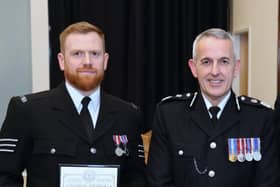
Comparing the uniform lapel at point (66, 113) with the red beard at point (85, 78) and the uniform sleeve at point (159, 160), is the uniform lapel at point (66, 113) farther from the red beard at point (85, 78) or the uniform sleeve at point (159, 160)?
the uniform sleeve at point (159, 160)

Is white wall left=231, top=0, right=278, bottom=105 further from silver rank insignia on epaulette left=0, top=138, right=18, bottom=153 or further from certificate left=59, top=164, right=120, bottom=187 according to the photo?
silver rank insignia on epaulette left=0, top=138, right=18, bottom=153

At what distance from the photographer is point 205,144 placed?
177cm

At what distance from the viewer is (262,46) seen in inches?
144

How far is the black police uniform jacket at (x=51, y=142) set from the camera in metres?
1.76

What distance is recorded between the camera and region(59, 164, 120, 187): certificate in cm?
170

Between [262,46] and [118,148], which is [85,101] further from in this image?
[262,46]

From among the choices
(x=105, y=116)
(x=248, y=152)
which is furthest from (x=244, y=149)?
(x=105, y=116)

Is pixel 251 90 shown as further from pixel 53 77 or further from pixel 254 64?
pixel 53 77

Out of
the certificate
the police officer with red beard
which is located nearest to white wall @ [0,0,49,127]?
the police officer with red beard

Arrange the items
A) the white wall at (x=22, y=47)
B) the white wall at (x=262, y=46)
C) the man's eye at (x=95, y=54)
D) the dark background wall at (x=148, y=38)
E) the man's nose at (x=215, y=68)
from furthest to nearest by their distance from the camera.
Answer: the dark background wall at (x=148, y=38), the white wall at (x=22, y=47), the white wall at (x=262, y=46), the man's eye at (x=95, y=54), the man's nose at (x=215, y=68)

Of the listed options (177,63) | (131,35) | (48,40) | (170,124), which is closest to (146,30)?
(131,35)

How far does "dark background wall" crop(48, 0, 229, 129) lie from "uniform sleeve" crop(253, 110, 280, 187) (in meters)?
2.59

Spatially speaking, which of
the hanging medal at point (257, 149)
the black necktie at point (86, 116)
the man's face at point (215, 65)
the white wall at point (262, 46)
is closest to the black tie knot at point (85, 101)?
the black necktie at point (86, 116)

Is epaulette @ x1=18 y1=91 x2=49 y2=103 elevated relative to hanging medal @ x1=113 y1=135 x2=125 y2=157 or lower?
elevated
